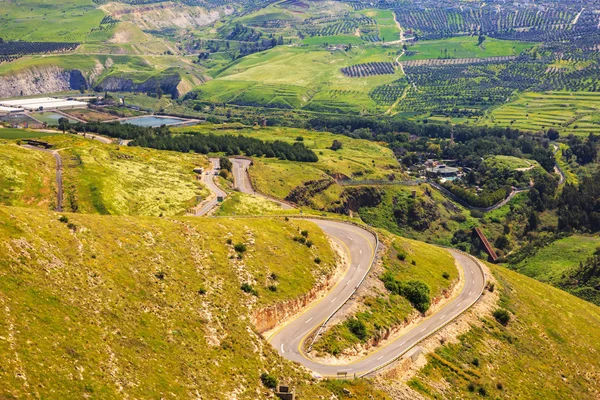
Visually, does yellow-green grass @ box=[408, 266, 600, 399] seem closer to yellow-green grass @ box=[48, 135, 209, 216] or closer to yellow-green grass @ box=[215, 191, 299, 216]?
yellow-green grass @ box=[215, 191, 299, 216]

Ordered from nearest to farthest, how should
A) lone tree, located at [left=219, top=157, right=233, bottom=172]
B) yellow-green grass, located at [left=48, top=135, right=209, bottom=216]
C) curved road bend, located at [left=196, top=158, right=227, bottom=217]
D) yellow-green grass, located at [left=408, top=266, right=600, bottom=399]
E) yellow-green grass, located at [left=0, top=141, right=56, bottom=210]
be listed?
yellow-green grass, located at [left=408, top=266, right=600, bottom=399]
yellow-green grass, located at [left=0, top=141, right=56, bottom=210]
yellow-green grass, located at [left=48, top=135, right=209, bottom=216]
curved road bend, located at [left=196, top=158, right=227, bottom=217]
lone tree, located at [left=219, top=157, right=233, bottom=172]

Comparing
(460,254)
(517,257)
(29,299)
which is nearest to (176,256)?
(29,299)

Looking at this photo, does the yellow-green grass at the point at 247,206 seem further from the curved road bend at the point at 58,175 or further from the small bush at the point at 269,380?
the small bush at the point at 269,380

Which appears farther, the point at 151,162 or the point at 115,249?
the point at 151,162

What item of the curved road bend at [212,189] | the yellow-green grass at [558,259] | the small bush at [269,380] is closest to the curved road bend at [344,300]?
the small bush at [269,380]

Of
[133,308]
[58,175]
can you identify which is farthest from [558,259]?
[133,308]

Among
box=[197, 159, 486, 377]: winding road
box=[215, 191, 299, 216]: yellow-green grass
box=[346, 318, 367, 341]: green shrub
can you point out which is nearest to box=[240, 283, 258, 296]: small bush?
box=[197, 159, 486, 377]: winding road

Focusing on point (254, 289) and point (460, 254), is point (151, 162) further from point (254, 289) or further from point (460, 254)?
point (254, 289)
